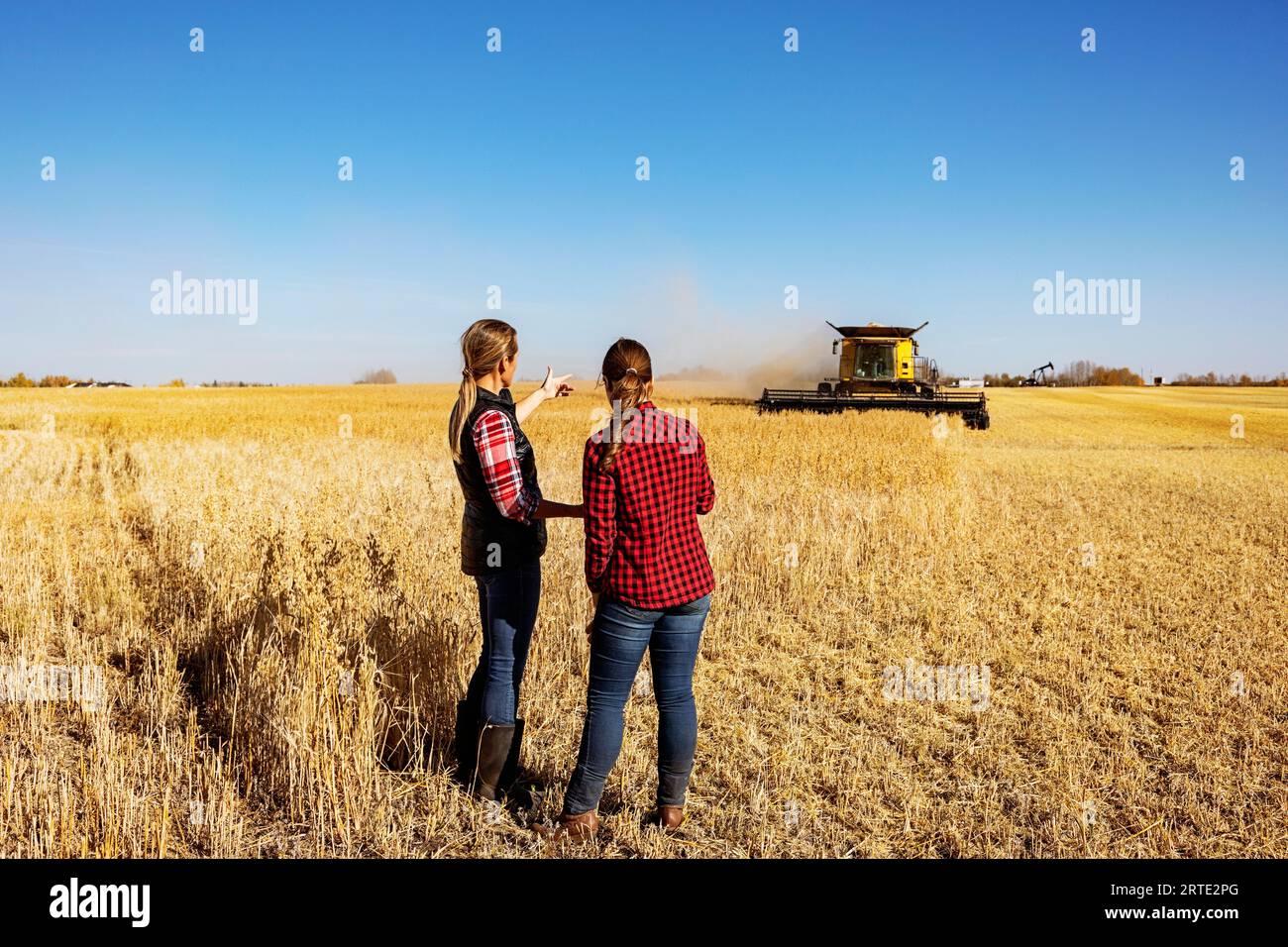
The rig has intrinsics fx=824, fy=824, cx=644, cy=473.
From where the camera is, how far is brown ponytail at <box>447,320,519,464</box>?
3.30 m

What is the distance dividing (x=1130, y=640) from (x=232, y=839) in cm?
617

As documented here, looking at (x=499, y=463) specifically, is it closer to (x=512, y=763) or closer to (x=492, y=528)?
(x=492, y=528)

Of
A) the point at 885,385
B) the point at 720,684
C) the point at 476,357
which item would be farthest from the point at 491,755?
the point at 885,385

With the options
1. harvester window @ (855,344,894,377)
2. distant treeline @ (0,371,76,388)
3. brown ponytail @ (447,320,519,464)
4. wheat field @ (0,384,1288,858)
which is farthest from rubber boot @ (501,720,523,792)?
distant treeline @ (0,371,76,388)

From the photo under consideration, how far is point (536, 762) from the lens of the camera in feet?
14.1

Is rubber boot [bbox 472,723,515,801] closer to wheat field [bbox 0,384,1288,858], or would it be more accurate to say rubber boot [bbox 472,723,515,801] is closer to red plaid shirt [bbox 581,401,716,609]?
wheat field [bbox 0,384,1288,858]

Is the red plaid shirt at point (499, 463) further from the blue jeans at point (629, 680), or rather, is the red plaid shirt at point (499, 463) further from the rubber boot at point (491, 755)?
the rubber boot at point (491, 755)

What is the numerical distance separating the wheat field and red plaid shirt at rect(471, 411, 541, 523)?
1.39 m

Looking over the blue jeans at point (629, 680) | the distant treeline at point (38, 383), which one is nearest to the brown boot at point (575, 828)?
the blue jeans at point (629, 680)

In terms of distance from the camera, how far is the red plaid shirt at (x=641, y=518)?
121 inches

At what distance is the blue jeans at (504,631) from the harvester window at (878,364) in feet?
89.6
